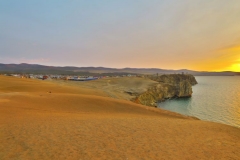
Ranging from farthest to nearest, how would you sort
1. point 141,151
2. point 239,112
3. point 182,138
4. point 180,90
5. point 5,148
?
point 180,90 → point 239,112 → point 182,138 → point 141,151 → point 5,148

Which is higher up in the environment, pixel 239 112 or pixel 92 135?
pixel 92 135

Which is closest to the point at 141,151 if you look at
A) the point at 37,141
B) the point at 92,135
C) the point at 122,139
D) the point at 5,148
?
the point at 122,139

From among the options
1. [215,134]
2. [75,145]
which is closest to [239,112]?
[215,134]

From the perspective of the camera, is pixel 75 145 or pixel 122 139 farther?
pixel 122 139

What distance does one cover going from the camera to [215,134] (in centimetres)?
1093

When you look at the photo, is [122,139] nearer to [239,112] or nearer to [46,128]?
[46,128]

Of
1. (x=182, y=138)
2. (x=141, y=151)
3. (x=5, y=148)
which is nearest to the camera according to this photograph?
(x=5, y=148)

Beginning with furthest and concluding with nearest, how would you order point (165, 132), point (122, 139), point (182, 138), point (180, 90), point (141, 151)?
point (180, 90)
point (165, 132)
point (182, 138)
point (122, 139)
point (141, 151)

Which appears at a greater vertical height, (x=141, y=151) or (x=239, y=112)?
(x=141, y=151)

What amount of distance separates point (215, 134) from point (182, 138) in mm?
3034

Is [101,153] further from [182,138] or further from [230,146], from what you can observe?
[230,146]

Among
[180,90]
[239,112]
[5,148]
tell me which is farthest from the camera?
[180,90]

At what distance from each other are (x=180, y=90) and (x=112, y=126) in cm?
6780

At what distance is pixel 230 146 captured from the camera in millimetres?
8891
